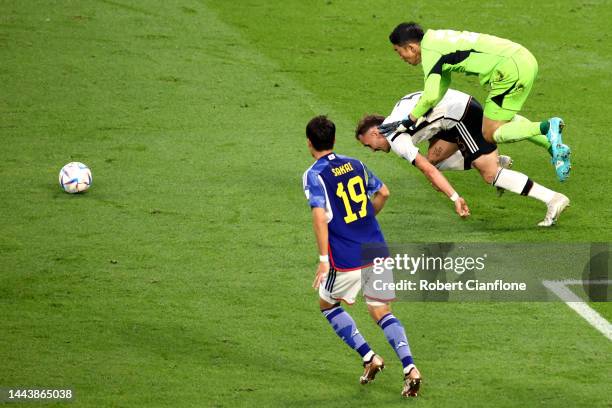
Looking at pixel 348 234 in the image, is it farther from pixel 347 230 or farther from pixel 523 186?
pixel 523 186

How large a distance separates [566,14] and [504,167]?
7853 millimetres

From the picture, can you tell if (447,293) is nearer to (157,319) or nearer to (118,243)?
(157,319)

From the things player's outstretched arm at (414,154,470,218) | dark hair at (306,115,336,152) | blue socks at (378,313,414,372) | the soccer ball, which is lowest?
blue socks at (378,313,414,372)

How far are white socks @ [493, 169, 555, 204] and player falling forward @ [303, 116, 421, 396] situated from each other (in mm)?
3567

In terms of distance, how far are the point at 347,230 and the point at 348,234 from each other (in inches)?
1.3

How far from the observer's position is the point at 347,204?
9.01 meters

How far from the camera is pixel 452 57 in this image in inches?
479

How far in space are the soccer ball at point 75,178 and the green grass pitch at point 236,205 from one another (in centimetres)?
12

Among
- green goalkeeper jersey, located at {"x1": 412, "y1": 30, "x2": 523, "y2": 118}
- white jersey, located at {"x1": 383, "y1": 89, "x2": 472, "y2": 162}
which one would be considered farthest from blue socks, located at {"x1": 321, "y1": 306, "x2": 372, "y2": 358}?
white jersey, located at {"x1": 383, "y1": 89, "x2": 472, "y2": 162}

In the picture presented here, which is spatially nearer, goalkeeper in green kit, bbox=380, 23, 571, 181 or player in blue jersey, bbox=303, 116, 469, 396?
player in blue jersey, bbox=303, 116, 469, 396

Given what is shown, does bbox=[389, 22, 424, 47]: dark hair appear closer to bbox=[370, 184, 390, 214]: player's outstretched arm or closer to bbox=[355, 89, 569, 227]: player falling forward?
bbox=[355, 89, 569, 227]: player falling forward

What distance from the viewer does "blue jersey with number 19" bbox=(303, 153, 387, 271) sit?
29.4 ft

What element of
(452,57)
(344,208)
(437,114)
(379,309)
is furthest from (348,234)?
(437,114)

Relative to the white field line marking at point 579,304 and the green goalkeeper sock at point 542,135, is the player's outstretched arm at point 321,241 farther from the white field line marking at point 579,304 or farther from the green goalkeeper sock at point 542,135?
the green goalkeeper sock at point 542,135
